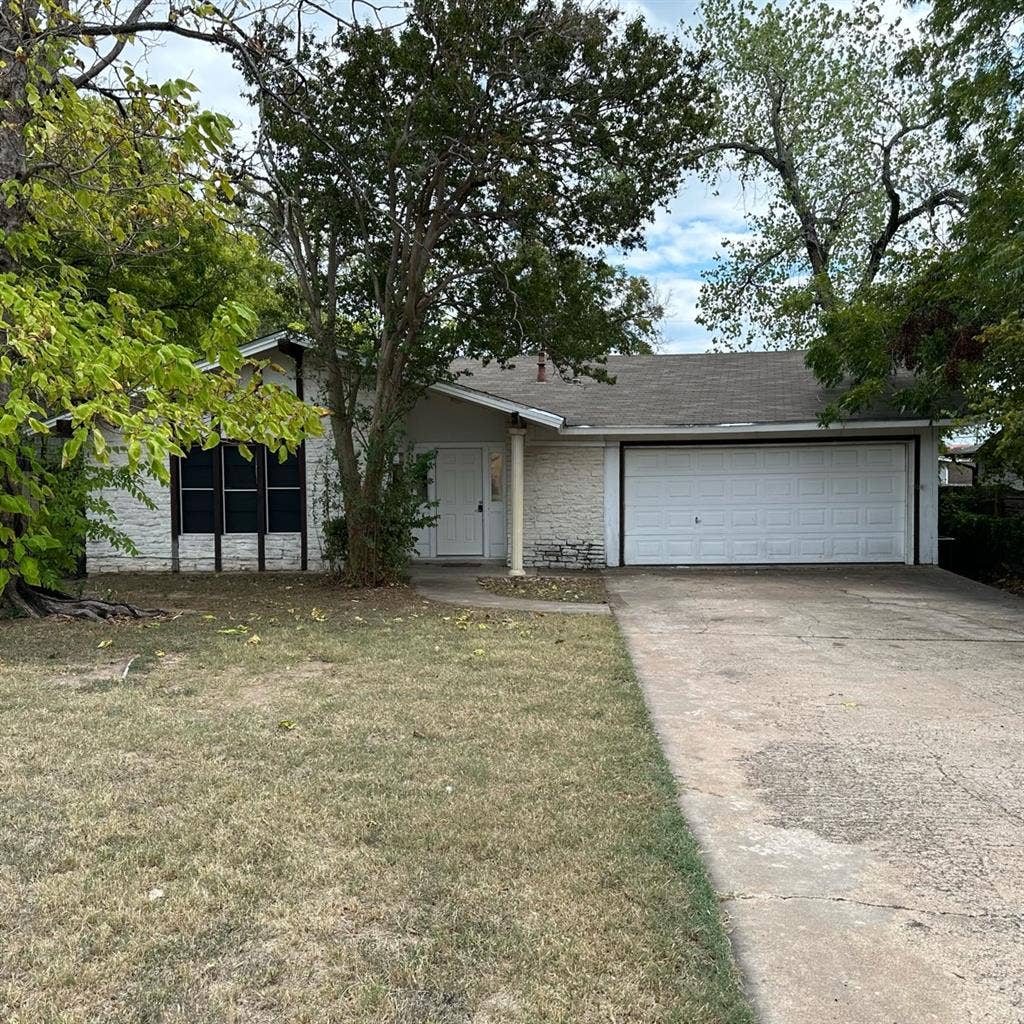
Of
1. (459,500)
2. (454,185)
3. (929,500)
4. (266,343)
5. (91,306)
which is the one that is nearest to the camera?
Result: (91,306)

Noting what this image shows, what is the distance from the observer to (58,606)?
Answer: 880 centimetres

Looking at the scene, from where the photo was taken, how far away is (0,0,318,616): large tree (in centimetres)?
525

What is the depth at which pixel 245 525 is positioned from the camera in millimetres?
13367

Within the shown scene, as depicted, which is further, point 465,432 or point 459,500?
point 459,500

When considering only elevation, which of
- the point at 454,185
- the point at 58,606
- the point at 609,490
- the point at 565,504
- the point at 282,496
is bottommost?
the point at 58,606

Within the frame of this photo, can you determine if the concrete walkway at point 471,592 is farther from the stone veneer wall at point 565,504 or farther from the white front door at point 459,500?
the stone veneer wall at point 565,504

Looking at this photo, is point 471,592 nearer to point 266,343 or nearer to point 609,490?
point 609,490

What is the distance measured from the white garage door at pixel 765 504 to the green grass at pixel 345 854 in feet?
25.8

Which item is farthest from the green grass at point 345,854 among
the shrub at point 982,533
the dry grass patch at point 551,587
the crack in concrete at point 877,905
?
the shrub at point 982,533

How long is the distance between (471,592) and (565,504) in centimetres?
345

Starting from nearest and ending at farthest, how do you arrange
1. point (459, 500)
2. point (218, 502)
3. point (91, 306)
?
point (91, 306) < point (218, 502) < point (459, 500)

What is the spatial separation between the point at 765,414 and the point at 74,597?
35.2ft

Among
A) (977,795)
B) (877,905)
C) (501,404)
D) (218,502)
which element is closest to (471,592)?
(501,404)

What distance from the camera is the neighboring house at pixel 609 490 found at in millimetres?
13258
